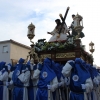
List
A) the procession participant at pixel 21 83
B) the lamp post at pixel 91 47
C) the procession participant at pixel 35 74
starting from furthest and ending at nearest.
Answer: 1. the lamp post at pixel 91 47
2. the procession participant at pixel 21 83
3. the procession participant at pixel 35 74

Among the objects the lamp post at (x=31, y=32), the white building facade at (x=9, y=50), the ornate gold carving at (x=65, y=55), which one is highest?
the white building facade at (x=9, y=50)

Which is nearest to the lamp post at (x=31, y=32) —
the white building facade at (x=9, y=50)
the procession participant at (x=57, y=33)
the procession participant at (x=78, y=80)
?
the procession participant at (x=57, y=33)

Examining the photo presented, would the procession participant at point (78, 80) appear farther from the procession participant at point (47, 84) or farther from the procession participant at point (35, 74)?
the procession participant at point (35, 74)

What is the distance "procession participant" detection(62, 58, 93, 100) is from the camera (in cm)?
389

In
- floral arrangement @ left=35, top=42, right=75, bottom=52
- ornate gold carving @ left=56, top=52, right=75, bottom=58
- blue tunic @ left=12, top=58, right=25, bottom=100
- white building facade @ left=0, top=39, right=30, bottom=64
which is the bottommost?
blue tunic @ left=12, top=58, right=25, bottom=100

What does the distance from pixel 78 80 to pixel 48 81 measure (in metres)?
0.86

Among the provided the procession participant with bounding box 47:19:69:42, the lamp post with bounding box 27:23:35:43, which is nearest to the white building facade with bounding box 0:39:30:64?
the procession participant with bounding box 47:19:69:42

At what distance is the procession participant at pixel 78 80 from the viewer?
12.8 ft

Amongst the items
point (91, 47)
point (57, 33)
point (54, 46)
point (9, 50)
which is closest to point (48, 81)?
point (54, 46)

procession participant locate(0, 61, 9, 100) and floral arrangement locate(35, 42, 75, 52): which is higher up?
floral arrangement locate(35, 42, 75, 52)

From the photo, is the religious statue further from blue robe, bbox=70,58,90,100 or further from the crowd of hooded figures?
blue robe, bbox=70,58,90,100

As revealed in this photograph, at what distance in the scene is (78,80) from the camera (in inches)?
156

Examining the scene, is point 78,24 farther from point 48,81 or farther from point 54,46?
point 48,81

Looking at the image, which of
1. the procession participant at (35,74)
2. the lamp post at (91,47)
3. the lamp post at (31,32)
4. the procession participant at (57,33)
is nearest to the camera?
the procession participant at (35,74)
